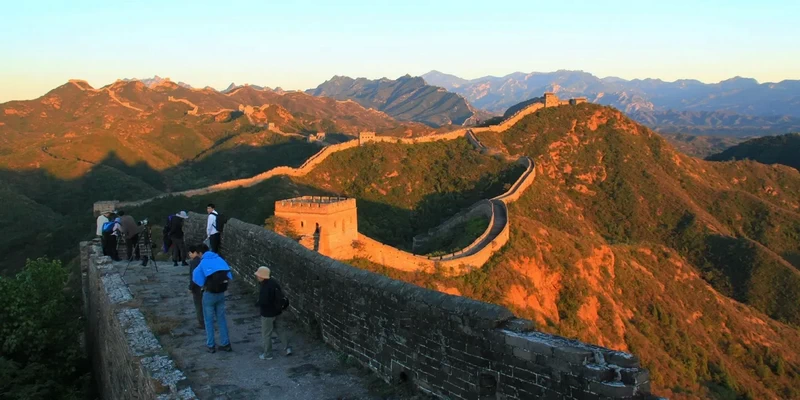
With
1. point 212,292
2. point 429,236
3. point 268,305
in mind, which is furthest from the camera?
point 429,236

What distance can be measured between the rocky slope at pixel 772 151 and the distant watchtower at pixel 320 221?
252 ft

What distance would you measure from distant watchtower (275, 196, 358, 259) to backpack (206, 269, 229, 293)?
12.6m

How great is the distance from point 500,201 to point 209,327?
30.6 metres

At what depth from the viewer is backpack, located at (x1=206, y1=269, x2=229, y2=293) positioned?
24.5 feet

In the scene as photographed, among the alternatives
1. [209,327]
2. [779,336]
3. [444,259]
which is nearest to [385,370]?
[209,327]

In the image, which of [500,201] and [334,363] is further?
[500,201]

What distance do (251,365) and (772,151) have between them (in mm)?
99854

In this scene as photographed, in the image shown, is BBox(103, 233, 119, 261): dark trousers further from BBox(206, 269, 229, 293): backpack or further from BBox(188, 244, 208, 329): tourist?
BBox(206, 269, 229, 293): backpack

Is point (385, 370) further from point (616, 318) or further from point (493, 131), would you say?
point (493, 131)

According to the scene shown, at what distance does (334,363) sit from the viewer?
6984 mm

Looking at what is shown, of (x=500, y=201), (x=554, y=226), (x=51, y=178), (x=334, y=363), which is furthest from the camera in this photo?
(x=51, y=178)

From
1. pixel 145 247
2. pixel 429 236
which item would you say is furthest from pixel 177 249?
pixel 429 236

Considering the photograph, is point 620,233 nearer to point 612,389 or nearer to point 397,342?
point 397,342

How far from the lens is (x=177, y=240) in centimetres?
1343
